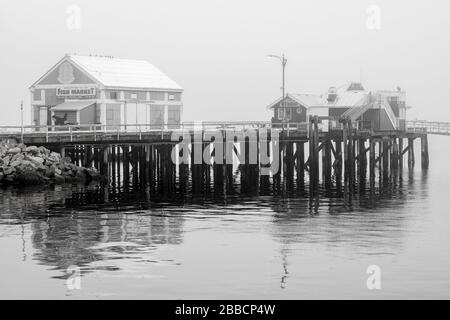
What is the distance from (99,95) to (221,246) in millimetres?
36440

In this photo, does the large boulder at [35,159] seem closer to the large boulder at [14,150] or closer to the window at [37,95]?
the large boulder at [14,150]

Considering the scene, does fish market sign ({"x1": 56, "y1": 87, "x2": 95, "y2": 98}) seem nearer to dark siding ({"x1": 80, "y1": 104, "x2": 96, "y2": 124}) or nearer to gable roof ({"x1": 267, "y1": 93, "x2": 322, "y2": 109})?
dark siding ({"x1": 80, "y1": 104, "x2": 96, "y2": 124})

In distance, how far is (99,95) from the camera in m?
67.6

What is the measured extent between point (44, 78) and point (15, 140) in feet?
42.3

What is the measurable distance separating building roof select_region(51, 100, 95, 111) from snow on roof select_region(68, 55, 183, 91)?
5.33ft

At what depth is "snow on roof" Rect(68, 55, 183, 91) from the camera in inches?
2704

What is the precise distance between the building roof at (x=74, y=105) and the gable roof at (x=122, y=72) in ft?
5.13

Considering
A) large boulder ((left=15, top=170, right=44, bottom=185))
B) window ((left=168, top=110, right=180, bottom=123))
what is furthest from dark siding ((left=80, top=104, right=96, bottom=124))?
large boulder ((left=15, top=170, right=44, bottom=185))

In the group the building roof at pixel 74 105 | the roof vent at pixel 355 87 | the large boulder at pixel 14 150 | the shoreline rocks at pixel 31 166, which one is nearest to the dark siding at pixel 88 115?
the building roof at pixel 74 105

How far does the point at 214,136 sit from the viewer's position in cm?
6362

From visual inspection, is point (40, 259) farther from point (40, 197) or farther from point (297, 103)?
point (297, 103)

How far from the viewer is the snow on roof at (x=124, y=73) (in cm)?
6869
